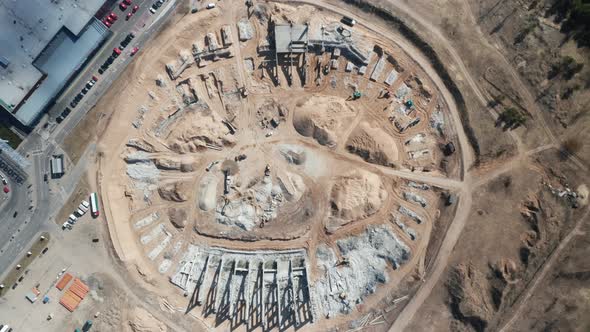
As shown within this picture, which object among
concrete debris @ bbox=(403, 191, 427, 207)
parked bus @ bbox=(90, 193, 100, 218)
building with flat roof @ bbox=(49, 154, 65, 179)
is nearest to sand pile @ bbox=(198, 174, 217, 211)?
parked bus @ bbox=(90, 193, 100, 218)

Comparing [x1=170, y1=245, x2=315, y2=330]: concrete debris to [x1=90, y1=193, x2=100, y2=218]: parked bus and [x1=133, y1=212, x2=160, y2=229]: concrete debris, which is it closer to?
[x1=133, y1=212, x2=160, y2=229]: concrete debris

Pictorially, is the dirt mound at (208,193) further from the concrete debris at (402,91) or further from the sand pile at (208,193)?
the concrete debris at (402,91)

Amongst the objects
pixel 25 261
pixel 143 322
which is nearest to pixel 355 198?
pixel 143 322

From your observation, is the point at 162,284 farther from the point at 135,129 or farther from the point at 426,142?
the point at 426,142

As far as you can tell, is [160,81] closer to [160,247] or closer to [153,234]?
[153,234]

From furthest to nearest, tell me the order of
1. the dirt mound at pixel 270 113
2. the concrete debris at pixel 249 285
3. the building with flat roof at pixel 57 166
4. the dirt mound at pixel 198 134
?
1. the dirt mound at pixel 270 113
2. the dirt mound at pixel 198 134
3. the building with flat roof at pixel 57 166
4. the concrete debris at pixel 249 285

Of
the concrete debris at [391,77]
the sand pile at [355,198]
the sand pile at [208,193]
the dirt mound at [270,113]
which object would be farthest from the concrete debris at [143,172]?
the concrete debris at [391,77]

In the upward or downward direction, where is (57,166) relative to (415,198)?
downward

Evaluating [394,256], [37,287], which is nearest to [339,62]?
[394,256]
